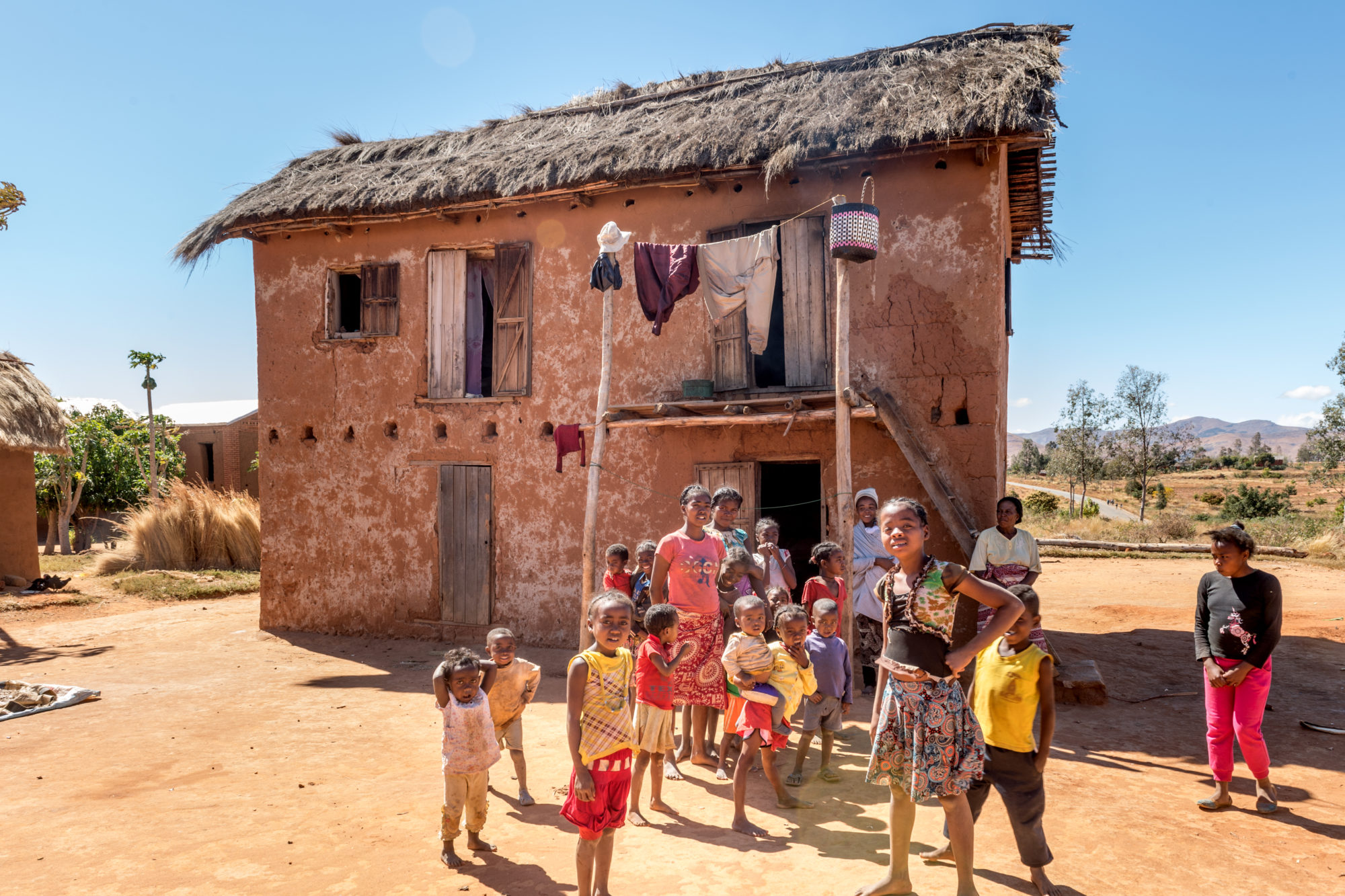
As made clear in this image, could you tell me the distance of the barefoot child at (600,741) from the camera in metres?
3.16

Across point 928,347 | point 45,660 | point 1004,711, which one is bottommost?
point 45,660

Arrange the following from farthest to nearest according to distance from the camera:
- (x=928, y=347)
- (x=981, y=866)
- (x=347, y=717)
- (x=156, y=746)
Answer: (x=928, y=347), (x=347, y=717), (x=156, y=746), (x=981, y=866)

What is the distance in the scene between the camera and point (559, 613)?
888 cm

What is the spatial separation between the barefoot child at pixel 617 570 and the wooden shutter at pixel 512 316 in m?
4.05

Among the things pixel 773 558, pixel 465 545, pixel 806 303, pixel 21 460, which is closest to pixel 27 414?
pixel 21 460

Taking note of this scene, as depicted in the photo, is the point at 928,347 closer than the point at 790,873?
No

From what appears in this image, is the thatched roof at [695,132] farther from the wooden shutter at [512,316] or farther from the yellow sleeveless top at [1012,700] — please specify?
the yellow sleeveless top at [1012,700]

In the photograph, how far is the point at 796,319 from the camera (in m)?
8.23

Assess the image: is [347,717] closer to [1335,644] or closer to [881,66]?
[881,66]

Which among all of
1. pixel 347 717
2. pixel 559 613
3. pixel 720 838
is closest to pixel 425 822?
pixel 720 838

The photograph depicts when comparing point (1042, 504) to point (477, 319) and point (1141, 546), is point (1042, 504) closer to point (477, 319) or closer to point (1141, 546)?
point (1141, 546)

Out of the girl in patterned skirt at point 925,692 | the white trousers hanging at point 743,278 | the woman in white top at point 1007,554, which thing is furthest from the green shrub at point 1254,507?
the girl in patterned skirt at point 925,692

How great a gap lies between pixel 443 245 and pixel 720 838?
7729 mm

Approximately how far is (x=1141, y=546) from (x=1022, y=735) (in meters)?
17.0
